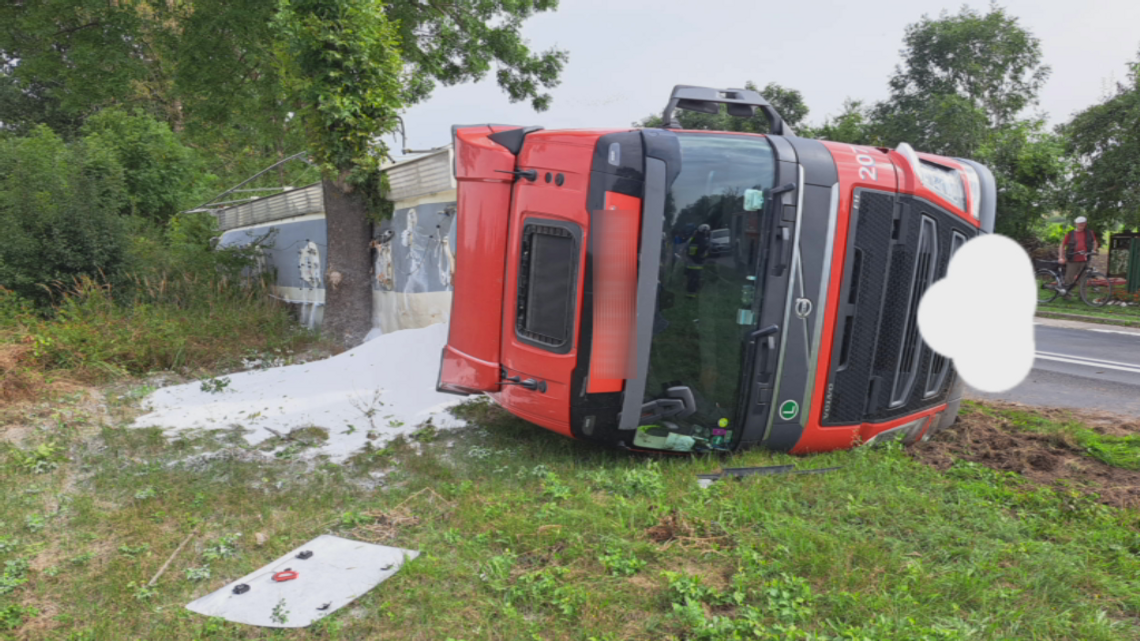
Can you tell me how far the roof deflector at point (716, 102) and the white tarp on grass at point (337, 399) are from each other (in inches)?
124

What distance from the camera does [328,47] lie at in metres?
9.15

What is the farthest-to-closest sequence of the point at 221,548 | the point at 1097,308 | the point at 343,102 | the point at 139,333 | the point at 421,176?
1. the point at 1097,308
2. the point at 421,176
3. the point at 343,102
4. the point at 139,333
5. the point at 221,548

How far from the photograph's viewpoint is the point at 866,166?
4406mm

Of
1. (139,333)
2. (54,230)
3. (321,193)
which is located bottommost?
(139,333)

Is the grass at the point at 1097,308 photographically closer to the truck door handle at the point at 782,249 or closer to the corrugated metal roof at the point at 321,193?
the truck door handle at the point at 782,249

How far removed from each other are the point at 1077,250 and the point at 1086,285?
720 mm

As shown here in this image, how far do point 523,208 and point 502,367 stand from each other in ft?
3.61

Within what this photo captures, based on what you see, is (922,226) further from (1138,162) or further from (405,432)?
(1138,162)

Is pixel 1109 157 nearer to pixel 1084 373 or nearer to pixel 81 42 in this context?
pixel 1084 373

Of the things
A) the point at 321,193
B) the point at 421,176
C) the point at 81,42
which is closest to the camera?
the point at 421,176

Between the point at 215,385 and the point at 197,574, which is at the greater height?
the point at 197,574

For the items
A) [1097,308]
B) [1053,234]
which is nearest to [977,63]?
[1053,234]

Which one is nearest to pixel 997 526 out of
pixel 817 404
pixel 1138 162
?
pixel 817 404

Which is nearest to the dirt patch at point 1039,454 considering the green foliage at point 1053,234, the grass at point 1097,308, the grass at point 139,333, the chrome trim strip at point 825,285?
the chrome trim strip at point 825,285
